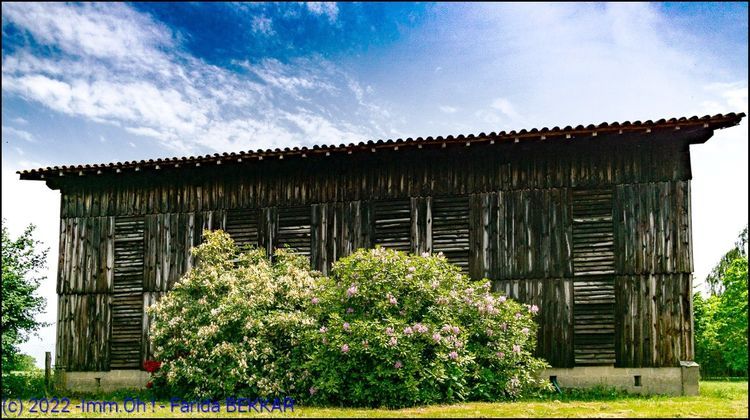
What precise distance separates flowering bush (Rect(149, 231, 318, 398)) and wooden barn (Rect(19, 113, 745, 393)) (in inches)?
90.8

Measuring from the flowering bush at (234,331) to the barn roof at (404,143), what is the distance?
2.75 meters

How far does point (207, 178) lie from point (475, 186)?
6849mm

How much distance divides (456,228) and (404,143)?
7.58 ft

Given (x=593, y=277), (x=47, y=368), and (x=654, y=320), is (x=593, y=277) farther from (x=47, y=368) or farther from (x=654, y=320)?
(x=47, y=368)

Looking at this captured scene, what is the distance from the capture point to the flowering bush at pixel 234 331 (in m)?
14.4

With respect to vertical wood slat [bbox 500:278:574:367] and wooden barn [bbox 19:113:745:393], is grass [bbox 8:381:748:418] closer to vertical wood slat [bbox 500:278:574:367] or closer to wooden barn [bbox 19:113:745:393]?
vertical wood slat [bbox 500:278:574:367]

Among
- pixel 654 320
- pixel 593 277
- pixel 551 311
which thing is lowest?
pixel 654 320

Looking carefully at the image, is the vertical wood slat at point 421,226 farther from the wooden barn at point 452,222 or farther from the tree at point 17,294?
the tree at point 17,294

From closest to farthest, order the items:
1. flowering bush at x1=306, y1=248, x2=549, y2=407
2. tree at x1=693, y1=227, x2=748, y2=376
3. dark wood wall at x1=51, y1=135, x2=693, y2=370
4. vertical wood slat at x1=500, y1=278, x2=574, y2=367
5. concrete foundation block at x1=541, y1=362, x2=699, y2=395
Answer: flowering bush at x1=306, y1=248, x2=549, y2=407
concrete foundation block at x1=541, y1=362, x2=699, y2=395
dark wood wall at x1=51, y1=135, x2=693, y2=370
vertical wood slat at x1=500, y1=278, x2=574, y2=367
tree at x1=693, y1=227, x2=748, y2=376

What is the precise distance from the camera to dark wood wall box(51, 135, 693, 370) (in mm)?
15938

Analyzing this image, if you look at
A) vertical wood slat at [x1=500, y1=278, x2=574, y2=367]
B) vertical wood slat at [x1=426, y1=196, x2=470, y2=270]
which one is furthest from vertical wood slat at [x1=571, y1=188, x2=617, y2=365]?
vertical wood slat at [x1=426, y1=196, x2=470, y2=270]

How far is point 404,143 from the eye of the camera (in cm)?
1666

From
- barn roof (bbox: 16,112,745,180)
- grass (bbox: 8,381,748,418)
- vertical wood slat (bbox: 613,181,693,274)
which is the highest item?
barn roof (bbox: 16,112,745,180)

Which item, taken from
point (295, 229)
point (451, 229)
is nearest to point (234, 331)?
point (295, 229)
